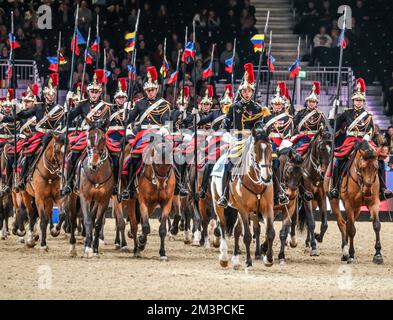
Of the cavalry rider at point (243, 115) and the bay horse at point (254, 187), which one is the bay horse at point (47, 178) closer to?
the cavalry rider at point (243, 115)

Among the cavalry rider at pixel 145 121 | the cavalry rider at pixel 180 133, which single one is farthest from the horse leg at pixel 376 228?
the cavalry rider at pixel 145 121

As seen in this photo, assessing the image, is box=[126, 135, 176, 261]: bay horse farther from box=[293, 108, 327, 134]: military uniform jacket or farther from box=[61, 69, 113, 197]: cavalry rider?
box=[293, 108, 327, 134]: military uniform jacket

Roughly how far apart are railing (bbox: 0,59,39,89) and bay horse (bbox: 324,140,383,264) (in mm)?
11988

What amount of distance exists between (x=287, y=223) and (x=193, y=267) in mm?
1685

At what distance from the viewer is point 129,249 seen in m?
18.0

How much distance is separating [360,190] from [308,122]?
2.18 metres

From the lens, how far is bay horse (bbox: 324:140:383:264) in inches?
632

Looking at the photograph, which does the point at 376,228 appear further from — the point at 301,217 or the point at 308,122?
the point at 308,122

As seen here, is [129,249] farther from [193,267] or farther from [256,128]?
[256,128]

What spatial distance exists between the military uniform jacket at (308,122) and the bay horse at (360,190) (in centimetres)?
168

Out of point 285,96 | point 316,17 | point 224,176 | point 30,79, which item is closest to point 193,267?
point 224,176

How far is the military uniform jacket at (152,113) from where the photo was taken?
16781mm

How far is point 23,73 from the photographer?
91.9ft

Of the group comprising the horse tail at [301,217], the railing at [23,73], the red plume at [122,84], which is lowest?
the horse tail at [301,217]
